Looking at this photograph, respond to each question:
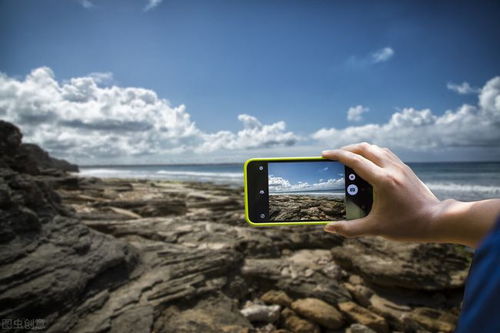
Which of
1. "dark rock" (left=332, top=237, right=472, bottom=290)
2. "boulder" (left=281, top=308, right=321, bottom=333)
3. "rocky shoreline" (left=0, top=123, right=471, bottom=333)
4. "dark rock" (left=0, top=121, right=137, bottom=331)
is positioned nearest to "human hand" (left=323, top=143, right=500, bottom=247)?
"rocky shoreline" (left=0, top=123, right=471, bottom=333)

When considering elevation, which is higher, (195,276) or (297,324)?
(195,276)

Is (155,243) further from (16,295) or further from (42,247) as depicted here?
(16,295)

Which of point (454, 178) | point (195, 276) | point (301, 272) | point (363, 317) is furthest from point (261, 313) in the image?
point (454, 178)

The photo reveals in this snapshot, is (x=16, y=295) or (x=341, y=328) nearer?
(x=16, y=295)

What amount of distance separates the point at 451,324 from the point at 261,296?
4.09 m

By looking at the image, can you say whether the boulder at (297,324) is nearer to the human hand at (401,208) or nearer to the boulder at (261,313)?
the boulder at (261,313)

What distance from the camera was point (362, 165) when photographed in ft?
5.37

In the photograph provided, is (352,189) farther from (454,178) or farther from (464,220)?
(454,178)

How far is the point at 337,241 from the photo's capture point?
9805 millimetres

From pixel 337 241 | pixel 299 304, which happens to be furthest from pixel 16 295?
pixel 337 241

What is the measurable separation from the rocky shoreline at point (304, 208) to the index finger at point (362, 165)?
460 millimetres

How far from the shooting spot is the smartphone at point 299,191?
206 centimetres

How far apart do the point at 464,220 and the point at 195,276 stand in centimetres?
564

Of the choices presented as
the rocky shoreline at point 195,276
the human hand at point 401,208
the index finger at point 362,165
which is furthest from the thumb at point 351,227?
the rocky shoreline at point 195,276
